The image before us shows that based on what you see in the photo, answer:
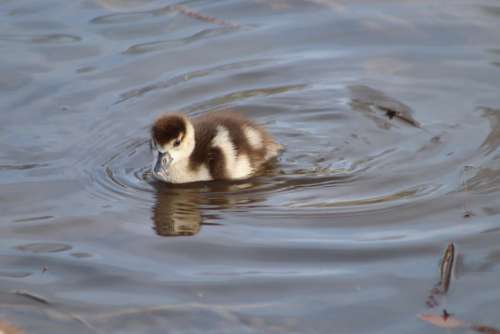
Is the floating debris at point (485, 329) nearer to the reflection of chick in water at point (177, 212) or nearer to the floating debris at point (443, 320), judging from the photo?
the floating debris at point (443, 320)

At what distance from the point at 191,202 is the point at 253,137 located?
0.61 m

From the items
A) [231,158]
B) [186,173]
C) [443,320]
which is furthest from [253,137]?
[443,320]

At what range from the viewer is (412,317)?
380 cm

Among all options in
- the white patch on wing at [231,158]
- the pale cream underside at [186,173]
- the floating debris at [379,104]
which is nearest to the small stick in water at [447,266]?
the white patch on wing at [231,158]

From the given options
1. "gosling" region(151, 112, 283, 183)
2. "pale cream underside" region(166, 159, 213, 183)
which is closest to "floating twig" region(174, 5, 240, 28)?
"gosling" region(151, 112, 283, 183)

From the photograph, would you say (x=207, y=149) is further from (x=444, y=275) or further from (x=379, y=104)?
(x=444, y=275)

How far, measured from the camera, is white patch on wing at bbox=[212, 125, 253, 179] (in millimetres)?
5531

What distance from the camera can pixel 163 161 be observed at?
543 cm

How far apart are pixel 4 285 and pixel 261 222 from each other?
117 cm

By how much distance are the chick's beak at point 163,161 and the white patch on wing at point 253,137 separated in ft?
1.57

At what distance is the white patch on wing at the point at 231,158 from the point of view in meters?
5.53

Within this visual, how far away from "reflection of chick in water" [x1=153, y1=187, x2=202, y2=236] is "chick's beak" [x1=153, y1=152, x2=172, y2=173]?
10cm

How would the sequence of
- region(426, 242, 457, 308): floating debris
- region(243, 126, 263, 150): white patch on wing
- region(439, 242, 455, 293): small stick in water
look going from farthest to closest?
region(243, 126, 263, 150): white patch on wing, region(439, 242, 455, 293): small stick in water, region(426, 242, 457, 308): floating debris

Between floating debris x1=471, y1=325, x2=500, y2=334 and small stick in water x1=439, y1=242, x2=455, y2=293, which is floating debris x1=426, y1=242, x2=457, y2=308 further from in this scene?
floating debris x1=471, y1=325, x2=500, y2=334
